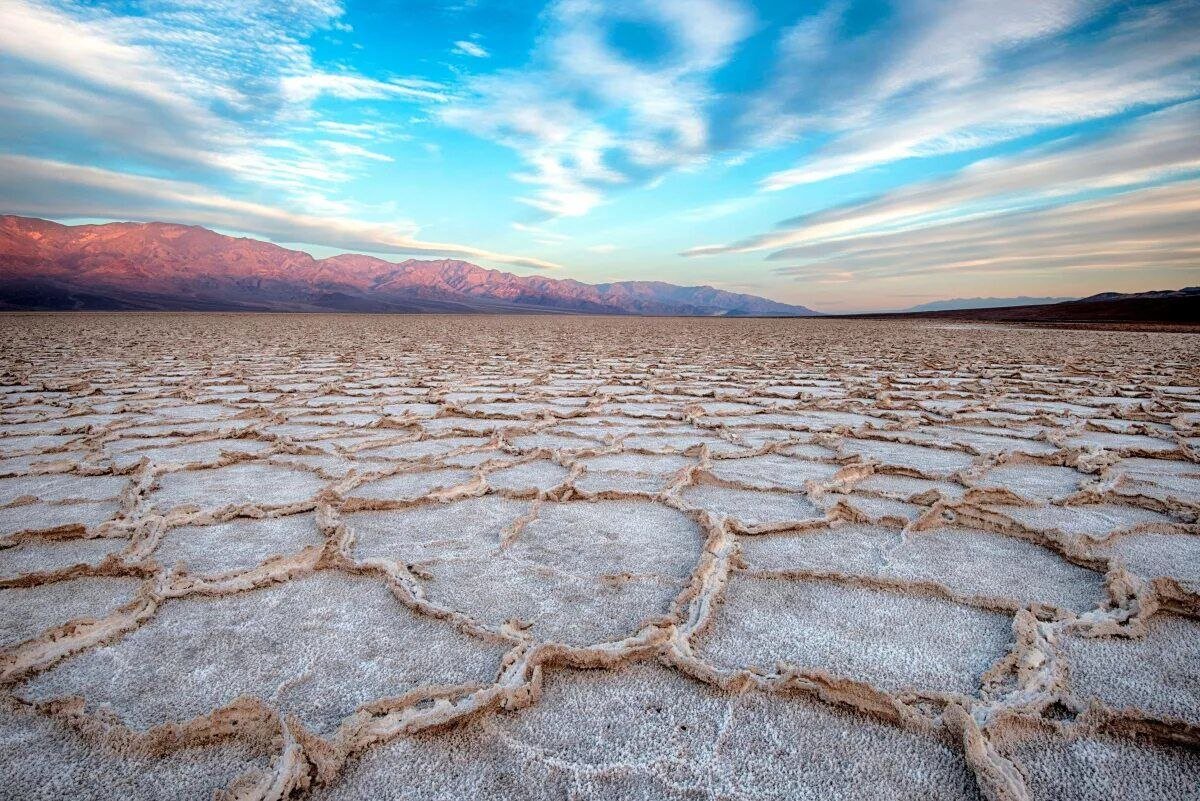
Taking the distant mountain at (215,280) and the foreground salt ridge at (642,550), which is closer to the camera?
the foreground salt ridge at (642,550)

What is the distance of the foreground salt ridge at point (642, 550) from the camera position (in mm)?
1024

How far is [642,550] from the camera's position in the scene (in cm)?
183

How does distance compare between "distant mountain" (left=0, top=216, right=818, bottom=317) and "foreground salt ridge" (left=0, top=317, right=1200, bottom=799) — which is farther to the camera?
"distant mountain" (left=0, top=216, right=818, bottom=317)

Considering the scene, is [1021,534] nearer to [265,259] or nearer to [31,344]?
[31,344]

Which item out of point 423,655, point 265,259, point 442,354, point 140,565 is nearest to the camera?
point 423,655

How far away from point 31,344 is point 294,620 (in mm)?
12851

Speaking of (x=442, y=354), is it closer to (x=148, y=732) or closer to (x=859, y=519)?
(x=859, y=519)

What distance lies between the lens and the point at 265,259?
14488cm

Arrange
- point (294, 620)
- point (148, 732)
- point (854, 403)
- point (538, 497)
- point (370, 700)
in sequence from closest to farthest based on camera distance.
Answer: point (148, 732), point (370, 700), point (294, 620), point (538, 497), point (854, 403)

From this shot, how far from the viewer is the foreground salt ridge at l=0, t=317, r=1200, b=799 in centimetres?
102

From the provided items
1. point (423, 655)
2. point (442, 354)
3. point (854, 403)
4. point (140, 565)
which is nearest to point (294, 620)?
point (423, 655)

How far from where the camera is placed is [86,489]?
2357 millimetres

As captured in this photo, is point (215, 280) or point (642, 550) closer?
point (642, 550)

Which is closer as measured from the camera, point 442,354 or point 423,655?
point 423,655
